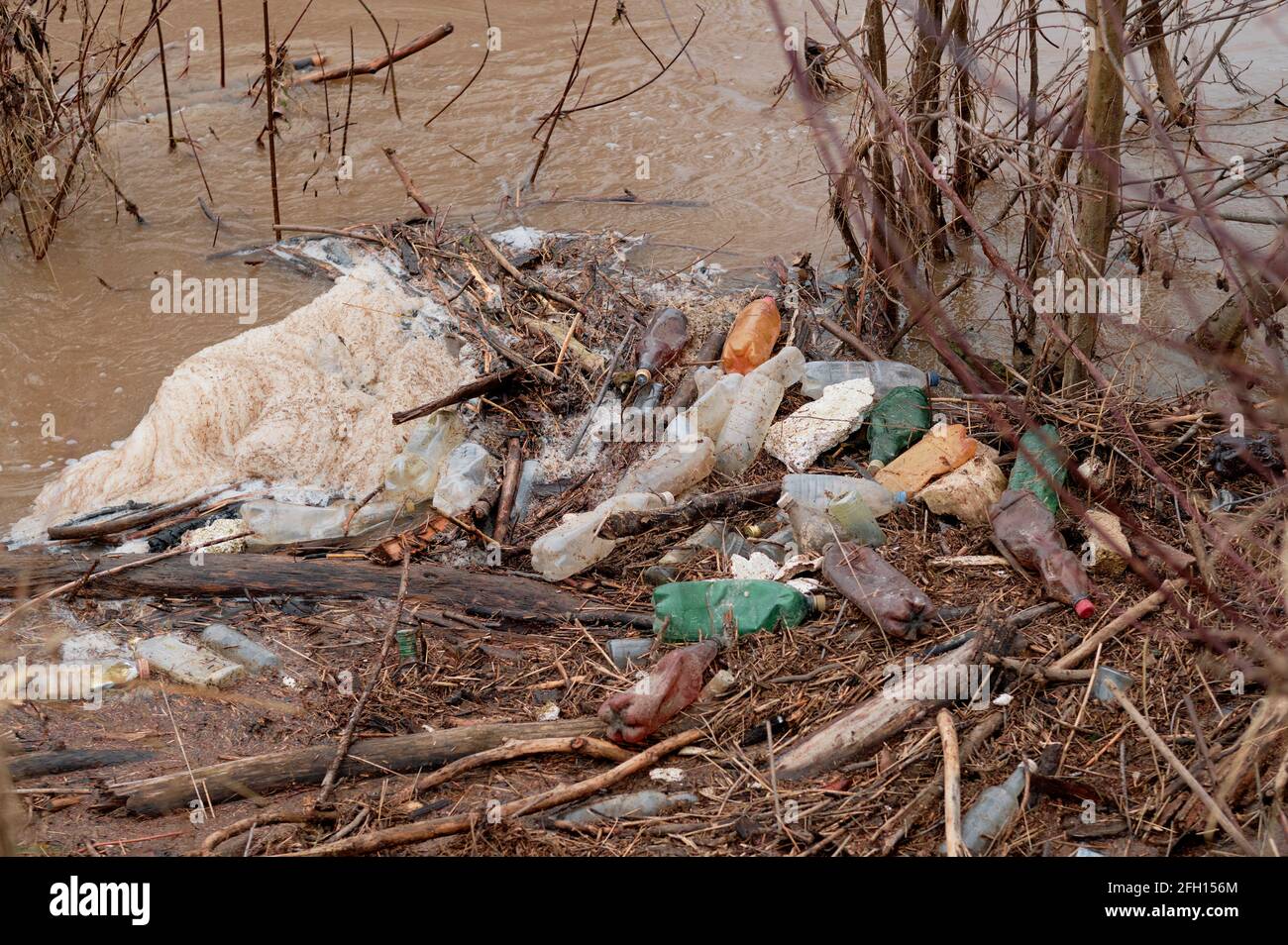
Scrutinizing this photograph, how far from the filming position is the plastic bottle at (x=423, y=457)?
4.08 metres

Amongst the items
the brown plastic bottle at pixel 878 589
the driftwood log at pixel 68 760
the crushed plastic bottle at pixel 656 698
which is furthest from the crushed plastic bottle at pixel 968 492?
the driftwood log at pixel 68 760

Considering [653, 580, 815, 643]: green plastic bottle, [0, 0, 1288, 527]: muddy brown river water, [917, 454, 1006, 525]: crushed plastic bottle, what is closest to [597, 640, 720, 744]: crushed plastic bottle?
[653, 580, 815, 643]: green plastic bottle

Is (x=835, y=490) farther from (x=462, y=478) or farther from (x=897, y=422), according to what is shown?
(x=462, y=478)

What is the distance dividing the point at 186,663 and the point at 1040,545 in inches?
104

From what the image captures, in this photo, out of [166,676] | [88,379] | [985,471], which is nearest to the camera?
[166,676]

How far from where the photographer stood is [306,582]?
352 centimetres

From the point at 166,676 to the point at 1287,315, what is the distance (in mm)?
5320

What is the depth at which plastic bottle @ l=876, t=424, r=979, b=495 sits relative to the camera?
11.9 ft

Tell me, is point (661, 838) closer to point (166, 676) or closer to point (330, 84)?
point (166, 676)

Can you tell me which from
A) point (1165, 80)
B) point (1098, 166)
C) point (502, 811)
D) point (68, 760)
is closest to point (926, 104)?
point (1165, 80)

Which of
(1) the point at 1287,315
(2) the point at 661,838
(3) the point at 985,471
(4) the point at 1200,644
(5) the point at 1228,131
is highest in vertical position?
(5) the point at 1228,131

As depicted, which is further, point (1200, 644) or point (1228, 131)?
point (1228, 131)

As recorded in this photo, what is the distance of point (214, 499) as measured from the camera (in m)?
4.03
